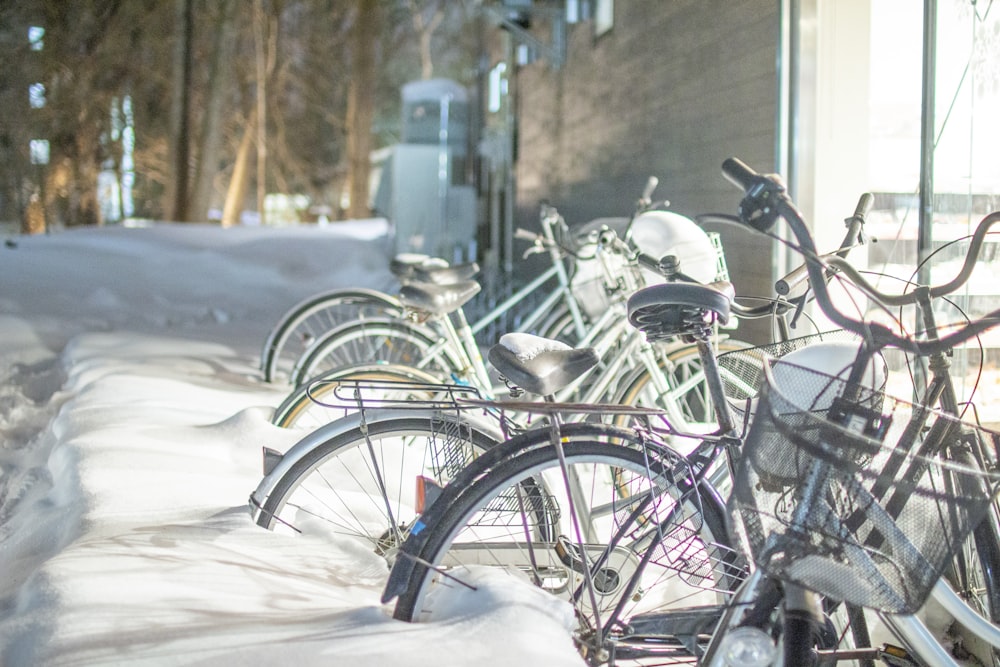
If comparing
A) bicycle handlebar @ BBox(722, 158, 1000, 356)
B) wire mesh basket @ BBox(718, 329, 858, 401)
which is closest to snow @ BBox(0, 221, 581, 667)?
wire mesh basket @ BBox(718, 329, 858, 401)

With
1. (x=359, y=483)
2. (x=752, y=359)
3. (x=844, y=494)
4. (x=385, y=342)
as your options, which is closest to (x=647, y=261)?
(x=752, y=359)

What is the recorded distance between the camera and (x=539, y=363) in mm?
2627

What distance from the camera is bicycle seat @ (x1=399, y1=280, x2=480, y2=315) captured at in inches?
165

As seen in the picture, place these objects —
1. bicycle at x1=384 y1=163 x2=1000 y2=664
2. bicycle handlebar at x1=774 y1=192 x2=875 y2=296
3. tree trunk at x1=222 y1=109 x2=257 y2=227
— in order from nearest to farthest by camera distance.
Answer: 1. bicycle at x1=384 y1=163 x2=1000 y2=664
2. bicycle handlebar at x1=774 y1=192 x2=875 y2=296
3. tree trunk at x1=222 y1=109 x2=257 y2=227

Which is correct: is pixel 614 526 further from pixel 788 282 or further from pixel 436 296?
pixel 436 296

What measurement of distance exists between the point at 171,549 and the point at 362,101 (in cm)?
2528

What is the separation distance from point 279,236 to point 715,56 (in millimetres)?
10576

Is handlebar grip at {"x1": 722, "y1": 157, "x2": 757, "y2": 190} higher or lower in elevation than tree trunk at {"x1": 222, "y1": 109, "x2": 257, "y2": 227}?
lower

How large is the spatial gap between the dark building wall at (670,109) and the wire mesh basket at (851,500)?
308 centimetres

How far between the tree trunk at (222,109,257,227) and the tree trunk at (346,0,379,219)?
337 centimetres

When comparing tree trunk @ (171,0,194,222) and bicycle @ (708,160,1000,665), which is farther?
tree trunk @ (171,0,194,222)

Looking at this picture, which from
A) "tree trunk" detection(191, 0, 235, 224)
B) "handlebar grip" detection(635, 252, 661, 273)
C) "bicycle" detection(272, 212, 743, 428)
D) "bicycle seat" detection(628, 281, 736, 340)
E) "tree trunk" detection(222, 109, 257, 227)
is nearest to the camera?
"bicycle seat" detection(628, 281, 736, 340)

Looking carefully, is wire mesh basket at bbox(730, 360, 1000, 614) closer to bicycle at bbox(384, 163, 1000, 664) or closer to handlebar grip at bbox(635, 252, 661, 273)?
bicycle at bbox(384, 163, 1000, 664)

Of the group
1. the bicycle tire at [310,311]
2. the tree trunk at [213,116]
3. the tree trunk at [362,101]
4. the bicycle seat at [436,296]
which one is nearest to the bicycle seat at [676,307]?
the bicycle seat at [436,296]
